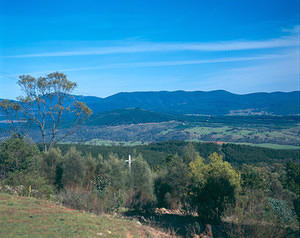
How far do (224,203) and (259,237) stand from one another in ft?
25.8

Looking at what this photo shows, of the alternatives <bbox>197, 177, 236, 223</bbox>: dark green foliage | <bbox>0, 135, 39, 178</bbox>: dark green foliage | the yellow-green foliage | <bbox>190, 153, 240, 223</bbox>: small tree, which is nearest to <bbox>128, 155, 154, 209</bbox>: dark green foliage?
the yellow-green foliage

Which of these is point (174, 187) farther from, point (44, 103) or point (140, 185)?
point (44, 103)

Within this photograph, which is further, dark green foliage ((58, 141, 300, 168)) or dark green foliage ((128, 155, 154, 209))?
dark green foliage ((58, 141, 300, 168))

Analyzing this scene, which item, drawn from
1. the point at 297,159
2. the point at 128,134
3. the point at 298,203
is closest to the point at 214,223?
the point at 298,203

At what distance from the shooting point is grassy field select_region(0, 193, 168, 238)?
842cm

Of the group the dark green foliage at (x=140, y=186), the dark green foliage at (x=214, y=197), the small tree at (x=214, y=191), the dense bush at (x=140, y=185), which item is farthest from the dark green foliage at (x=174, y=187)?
the dark green foliage at (x=214, y=197)

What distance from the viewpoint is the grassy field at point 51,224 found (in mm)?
8422

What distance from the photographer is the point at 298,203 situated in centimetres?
1029

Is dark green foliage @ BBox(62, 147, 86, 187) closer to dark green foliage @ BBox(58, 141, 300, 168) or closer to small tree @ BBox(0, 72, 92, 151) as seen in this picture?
small tree @ BBox(0, 72, 92, 151)

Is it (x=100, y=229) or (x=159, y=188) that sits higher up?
(x=100, y=229)

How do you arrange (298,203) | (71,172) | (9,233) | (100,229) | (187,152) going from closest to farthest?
(9,233), (100,229), (298,203), (71,172), (187,152)

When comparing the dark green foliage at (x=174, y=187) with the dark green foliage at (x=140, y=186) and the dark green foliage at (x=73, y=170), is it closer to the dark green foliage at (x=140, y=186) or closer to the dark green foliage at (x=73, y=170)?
the dark green foliage at (x=140, y=186)

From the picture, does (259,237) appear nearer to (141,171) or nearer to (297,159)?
(141,171)

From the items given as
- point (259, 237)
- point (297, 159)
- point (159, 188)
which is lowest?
point (297, 159)
